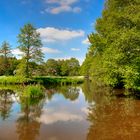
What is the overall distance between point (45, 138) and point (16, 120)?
429cm

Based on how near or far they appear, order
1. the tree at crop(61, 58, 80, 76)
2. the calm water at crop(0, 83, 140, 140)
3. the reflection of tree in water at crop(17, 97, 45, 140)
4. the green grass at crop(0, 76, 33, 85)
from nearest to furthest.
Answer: the calm water at crop(0, 83, 140, 140)
the reflection of tree in water at crop(17, 97, 45, 140)
the green grass at crop(0, 76, 33, 85)
the tree at crop(61, 58, 80, 76)

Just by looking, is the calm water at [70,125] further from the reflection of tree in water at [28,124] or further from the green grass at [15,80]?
the green grass at [15,80]

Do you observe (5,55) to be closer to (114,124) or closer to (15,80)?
(15,80)

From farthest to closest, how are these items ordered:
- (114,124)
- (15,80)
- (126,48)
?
(15,80) < (126,48) < (114,124)

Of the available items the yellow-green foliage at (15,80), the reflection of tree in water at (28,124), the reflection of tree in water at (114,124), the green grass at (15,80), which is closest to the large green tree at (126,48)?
the reflection of tree in water at (114,124)

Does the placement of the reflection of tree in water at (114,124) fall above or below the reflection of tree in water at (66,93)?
below

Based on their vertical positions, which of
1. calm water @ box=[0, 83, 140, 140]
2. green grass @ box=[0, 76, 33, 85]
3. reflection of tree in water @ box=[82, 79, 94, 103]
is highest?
green grass @ box=[0, 76, 33, 85]

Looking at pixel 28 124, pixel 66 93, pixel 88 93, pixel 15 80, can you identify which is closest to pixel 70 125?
pixel 28 124

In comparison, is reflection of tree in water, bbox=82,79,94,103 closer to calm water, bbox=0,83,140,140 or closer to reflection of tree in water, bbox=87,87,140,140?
reflection of tree in water, bbox=87,87,140,140

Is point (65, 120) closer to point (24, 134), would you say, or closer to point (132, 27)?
point (24, 134)

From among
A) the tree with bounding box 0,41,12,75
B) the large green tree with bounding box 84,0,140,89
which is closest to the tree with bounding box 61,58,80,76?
the tree with bounding box 0,41,12,75

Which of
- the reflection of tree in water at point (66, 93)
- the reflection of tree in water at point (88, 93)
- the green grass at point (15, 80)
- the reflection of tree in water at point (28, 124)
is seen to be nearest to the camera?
the reflection of tree in water at point (28, 124)

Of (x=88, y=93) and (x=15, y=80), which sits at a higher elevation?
(x=15, y=80)

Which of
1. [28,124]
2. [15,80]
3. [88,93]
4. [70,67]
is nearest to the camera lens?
[28,124]
